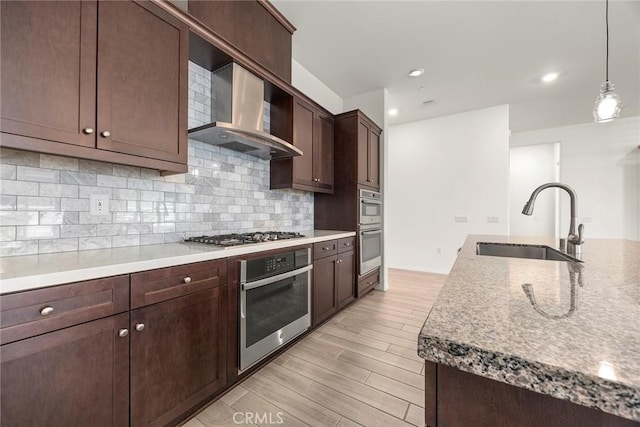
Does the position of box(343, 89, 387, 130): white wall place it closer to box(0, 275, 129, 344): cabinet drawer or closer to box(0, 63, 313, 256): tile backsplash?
box(0, 63, 313, 256): tile backsplash

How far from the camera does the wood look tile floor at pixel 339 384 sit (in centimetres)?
141

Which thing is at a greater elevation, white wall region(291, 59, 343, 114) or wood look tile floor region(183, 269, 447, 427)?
white wall region(291, 59, 343, 114)

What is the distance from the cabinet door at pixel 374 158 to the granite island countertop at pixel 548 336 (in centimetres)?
283

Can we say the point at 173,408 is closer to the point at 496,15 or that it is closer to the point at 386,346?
the point at 386,346

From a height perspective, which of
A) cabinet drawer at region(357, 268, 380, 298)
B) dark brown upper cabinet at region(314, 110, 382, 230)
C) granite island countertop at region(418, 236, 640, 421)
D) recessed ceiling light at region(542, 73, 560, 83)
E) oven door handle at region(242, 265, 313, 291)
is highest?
recessed ceiling light at region(542, 73, 560, 83)

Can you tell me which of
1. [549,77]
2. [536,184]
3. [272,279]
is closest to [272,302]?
[272,279]

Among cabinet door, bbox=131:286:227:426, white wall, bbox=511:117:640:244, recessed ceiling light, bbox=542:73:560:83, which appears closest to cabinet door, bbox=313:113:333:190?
cabinet door, bbox=131:286:227:426

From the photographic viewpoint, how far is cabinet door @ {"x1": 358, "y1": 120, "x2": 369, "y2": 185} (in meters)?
3.16

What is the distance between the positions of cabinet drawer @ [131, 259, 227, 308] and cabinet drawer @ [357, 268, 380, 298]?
2048 millimetres

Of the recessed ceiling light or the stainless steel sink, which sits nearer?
the stainless steel sink

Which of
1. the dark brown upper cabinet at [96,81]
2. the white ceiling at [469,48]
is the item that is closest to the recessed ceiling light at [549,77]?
the white ceiling at [469,48]

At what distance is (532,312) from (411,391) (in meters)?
1.45

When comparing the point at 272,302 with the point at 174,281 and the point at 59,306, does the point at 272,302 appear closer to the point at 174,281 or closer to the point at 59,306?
the point at 174,281

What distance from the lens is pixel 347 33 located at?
2594 mm
